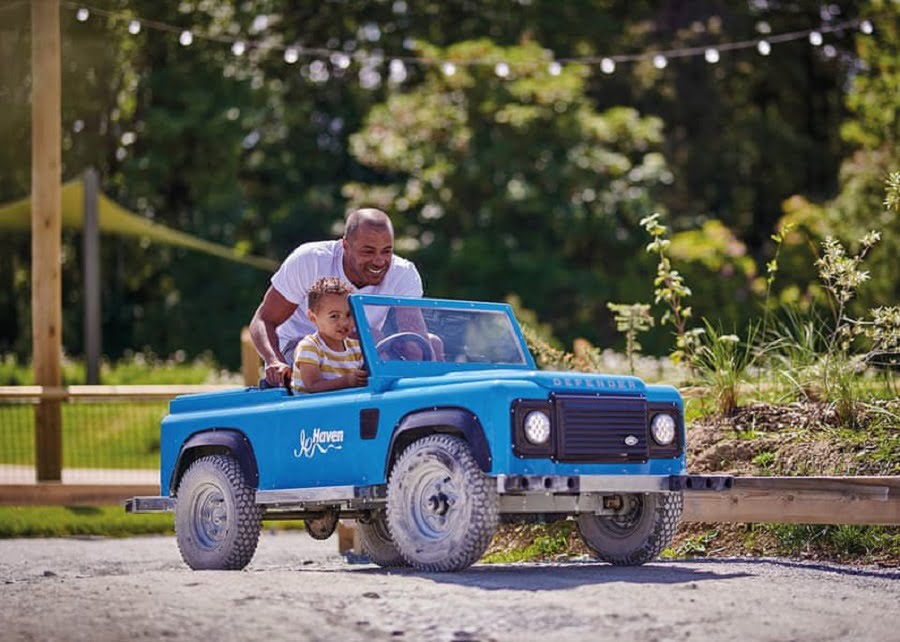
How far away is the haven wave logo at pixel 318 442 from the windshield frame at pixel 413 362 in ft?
1.24

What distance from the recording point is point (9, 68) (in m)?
29.0

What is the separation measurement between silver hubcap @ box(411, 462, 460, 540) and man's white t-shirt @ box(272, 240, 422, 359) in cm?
160

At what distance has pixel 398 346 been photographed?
885 cm

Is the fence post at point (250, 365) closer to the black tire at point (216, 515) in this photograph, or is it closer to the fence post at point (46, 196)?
the fence post at point (46, 196)

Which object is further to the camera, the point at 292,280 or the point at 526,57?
the point at 526,57

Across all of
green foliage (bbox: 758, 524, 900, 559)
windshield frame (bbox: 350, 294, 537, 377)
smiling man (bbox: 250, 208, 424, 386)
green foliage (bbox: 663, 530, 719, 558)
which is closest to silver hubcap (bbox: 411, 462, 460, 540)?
windshield frame (bbox: 350, 294, 537, 377)

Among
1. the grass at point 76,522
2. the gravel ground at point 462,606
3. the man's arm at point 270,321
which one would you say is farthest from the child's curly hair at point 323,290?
the grass at point 76,522

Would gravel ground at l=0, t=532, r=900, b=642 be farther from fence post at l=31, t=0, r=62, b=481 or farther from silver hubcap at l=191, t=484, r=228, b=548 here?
fence post at l=31, t=0, r=62, b=481

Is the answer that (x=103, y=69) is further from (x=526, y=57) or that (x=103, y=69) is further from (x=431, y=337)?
(x=431, y=337)

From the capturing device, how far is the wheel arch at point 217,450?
9.15 meters

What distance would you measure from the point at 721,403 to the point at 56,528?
6.36 m

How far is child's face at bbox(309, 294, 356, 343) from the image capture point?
348 inches

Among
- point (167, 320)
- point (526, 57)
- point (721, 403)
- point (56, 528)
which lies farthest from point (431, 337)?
point (167, 320)

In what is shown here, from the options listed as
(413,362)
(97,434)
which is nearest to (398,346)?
(413,362)
